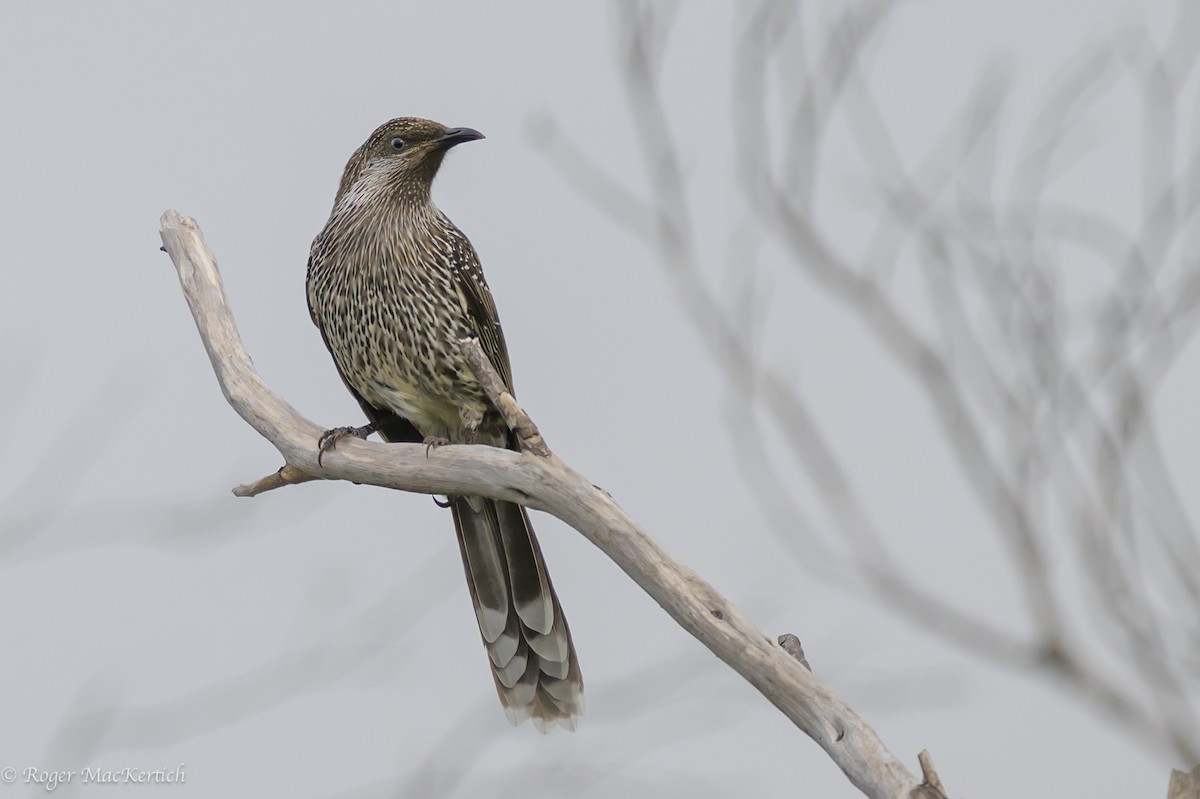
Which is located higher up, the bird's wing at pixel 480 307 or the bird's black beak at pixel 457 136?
the bird's black beak at pixel 457 136

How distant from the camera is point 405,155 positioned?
5031mm

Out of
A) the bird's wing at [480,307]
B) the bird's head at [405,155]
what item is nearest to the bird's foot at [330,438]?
the bird's wing at [480,307]

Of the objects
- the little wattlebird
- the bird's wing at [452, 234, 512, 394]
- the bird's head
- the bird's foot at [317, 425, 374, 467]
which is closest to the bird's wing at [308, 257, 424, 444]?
the little wattlebird

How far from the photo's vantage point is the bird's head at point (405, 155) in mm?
4969

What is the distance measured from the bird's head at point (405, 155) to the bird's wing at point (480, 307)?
313mm

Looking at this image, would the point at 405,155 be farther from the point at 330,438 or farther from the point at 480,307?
the point at 330,438

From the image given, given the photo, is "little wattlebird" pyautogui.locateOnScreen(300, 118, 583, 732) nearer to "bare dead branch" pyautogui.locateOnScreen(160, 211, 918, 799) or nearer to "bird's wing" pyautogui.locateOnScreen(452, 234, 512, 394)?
"bird's wing" pyautogui.locateOnScreen(452, 234, 512, 394)

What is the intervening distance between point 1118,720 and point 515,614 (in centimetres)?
256

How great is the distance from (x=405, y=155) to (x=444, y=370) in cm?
96

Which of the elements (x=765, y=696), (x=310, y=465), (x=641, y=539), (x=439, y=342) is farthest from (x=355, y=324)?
(x=765, y=696)

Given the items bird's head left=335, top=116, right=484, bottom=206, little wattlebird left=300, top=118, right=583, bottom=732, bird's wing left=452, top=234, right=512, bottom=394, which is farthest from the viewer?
bird's head left=335, top=116, right=484, bottom=206

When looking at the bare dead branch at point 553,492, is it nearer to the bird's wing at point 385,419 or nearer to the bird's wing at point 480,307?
the bird's wing at point 385,419

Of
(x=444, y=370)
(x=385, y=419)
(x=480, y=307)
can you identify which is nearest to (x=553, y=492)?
(x=444, y=370)

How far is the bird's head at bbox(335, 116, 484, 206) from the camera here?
4.97 meters
